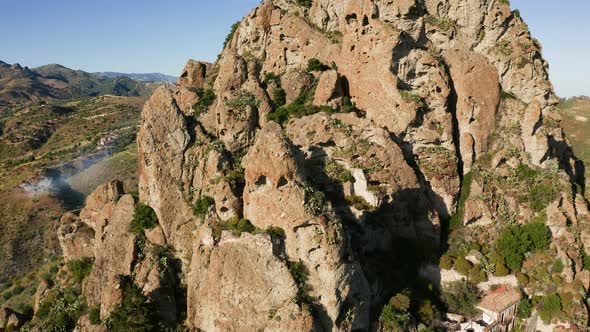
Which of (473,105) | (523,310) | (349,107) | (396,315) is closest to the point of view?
(396,315)

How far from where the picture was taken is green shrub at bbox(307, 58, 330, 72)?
4644 cm

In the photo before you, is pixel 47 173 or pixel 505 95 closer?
pixel 505 95

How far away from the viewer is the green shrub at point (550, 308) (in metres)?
36.4

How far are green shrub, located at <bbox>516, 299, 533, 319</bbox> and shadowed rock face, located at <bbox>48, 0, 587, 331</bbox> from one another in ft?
20.7

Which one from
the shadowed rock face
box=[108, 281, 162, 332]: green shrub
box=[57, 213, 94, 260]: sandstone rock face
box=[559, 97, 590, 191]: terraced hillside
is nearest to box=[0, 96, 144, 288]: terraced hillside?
box=[57, 213, 94, 260]: sandstone rock face

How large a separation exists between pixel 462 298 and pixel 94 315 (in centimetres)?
3100

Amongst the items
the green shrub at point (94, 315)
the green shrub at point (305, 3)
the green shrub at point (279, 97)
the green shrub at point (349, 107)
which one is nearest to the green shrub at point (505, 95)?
the green shrub at point (349, 107)

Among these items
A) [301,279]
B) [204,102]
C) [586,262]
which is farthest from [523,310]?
[204,102]

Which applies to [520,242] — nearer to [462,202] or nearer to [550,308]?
[550,308]

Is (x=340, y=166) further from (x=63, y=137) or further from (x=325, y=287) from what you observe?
(x=63, y=137)

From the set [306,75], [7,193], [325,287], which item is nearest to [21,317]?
[325,287]

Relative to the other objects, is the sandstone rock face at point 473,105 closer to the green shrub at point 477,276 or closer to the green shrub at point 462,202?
the green shrub at point 462,202

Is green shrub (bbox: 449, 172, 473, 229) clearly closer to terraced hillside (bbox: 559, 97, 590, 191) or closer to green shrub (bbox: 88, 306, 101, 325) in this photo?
green shrub (bbox: 88, 306, 101, 325)

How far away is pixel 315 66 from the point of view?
46.4m
